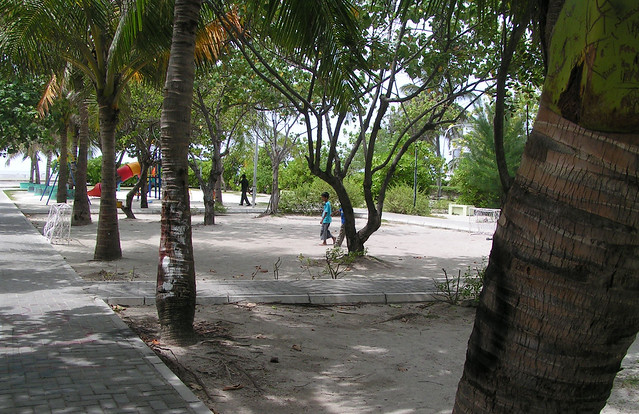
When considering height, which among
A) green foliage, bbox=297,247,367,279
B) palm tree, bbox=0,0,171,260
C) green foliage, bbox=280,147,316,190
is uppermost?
palm tree, bbox=0,0,171,260

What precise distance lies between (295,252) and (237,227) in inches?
276

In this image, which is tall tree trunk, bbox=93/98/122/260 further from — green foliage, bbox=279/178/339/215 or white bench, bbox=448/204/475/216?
white bench, bbox=448/204/475/216

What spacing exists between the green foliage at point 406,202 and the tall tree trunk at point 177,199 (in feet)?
88.7

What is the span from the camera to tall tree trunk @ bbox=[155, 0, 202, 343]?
588 cm

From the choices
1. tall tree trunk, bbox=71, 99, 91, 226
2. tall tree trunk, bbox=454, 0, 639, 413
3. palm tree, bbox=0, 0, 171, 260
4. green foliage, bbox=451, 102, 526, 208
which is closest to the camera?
tall tree trunk, bbox=454, 0, 639, 413

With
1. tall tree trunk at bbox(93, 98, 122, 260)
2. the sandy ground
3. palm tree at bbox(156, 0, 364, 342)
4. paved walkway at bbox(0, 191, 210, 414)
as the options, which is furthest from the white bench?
palm tree at bbox(156, 0, 364, 342)

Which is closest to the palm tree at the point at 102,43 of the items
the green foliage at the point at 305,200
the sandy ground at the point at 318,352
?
the sandy ground at the point at 318,352

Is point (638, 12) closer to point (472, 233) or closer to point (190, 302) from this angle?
point (190, 302)

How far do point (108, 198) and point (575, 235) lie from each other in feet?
36.5

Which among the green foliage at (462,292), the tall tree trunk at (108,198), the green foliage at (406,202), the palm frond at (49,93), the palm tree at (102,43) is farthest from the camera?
the green foliage at (406,202)

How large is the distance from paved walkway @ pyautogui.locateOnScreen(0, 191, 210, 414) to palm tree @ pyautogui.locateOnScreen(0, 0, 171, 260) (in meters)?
3.68

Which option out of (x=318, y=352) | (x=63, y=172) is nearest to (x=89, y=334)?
(x=318, y=352)

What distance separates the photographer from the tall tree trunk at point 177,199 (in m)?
5.88

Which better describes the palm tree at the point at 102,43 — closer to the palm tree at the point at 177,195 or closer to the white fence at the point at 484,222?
the palm tree at the point at 177,195
